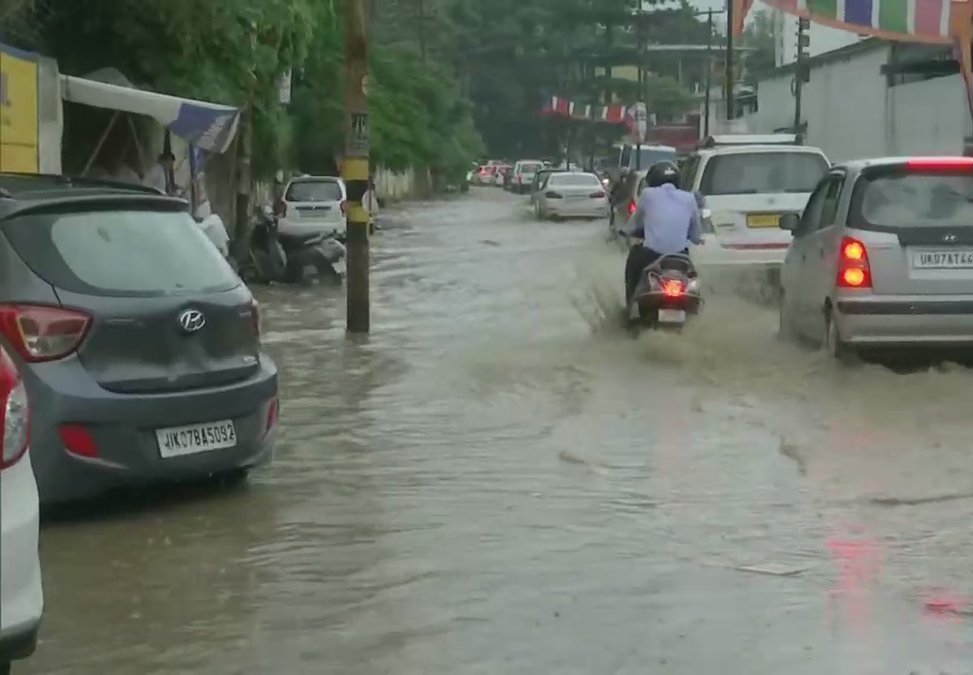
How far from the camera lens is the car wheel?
12.6 meters

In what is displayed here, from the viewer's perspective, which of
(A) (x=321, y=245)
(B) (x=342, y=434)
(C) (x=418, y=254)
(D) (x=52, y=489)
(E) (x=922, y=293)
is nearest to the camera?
(D) (x=52, y=489)

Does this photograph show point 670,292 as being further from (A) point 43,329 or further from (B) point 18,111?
(A) point 43,329

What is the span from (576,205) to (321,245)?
23.2 meters

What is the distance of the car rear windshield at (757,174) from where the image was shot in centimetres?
1808

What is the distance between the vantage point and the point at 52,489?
7723 mm

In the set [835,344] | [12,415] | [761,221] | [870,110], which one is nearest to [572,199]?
[870,110]

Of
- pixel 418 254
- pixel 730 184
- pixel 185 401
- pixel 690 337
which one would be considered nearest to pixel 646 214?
pixel 690 337

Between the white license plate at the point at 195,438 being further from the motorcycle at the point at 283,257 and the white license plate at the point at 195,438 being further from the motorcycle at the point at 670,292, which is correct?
the motorcycle at the point at 283,257

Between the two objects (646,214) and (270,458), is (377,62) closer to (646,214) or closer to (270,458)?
(646,214)

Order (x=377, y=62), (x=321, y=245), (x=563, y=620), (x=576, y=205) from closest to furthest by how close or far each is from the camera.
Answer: (x=563, y=620)
(x=321, y=245)
(x=576, y=205)
(x=377, y=62)

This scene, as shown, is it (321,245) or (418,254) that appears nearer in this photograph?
(321,245)

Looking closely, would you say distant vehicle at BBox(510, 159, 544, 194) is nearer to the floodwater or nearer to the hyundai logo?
the floodwater

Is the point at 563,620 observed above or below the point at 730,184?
below

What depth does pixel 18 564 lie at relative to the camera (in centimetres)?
468
